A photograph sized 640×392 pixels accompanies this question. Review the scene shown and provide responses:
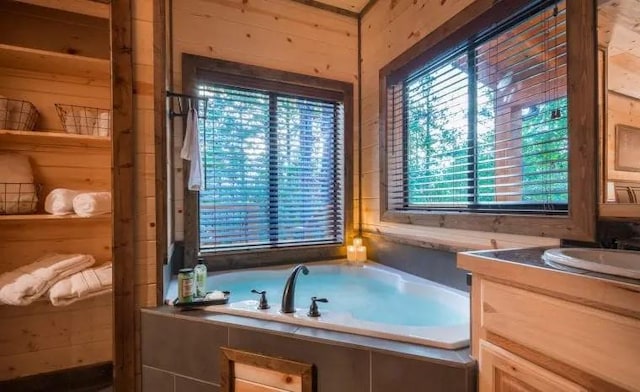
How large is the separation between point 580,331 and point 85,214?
81.6 inches

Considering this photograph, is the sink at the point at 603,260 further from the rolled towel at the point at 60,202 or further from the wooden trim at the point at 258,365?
the rolled towel at the point at 60,202

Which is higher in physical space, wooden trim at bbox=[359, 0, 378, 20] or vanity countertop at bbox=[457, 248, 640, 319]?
wooden trim at bbox=[359, 0, 378, 20]

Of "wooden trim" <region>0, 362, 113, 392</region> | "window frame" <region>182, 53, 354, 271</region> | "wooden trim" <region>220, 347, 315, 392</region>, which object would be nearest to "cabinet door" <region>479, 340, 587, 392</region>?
"wooden trim" <region>220, 347, 315, 392</region>

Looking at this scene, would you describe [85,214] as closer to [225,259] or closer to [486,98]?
[225,259]

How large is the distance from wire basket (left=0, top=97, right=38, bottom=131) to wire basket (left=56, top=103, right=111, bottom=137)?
0.13 metres

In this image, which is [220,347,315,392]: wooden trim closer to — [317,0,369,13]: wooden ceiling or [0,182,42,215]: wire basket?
[0,182,42,215]: wire basket

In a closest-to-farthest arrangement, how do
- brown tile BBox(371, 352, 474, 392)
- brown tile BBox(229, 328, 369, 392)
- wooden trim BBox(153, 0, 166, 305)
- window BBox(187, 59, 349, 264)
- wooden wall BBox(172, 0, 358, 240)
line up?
brown tile BBox(371, 352, 474, 392) → brown tile BBox(229, 328, 369, 392) → wooden trim BBox(153, 0, 166, 305) → wooden wall BBox(172, 0, 358, 240) → window BBox(187, 59, 349, 264)

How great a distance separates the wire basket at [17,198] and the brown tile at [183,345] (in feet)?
2.98

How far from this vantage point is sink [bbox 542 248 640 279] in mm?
701

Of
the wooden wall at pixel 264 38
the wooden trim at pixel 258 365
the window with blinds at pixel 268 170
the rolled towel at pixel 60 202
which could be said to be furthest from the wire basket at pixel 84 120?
the wooden trim at pixel 258 365

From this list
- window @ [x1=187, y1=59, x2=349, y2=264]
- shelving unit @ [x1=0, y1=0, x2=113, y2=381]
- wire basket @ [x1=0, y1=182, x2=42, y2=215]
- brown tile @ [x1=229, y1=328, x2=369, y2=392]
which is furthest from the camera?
window @ [x1=187, y1=59, x2=349, y2=264]

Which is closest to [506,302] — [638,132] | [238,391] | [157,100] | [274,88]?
[638,132]

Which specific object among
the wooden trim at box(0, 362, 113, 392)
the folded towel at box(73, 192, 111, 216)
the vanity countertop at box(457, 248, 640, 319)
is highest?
the folded towel at box(73, 192, 111, 216)

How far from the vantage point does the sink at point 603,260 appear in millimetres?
701
